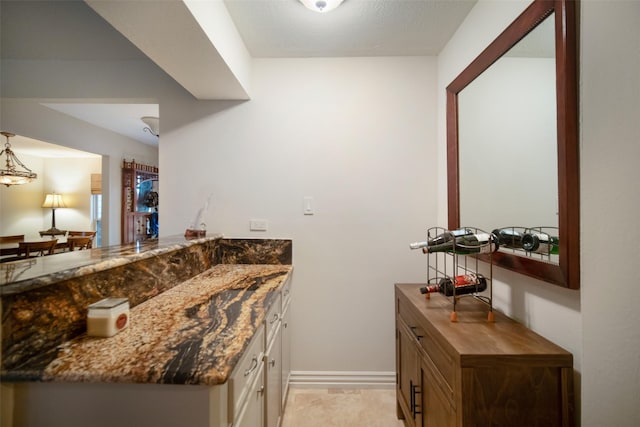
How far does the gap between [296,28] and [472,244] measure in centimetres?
165

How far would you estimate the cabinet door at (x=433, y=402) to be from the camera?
96 centimetres

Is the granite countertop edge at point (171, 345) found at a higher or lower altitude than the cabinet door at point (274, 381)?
higher

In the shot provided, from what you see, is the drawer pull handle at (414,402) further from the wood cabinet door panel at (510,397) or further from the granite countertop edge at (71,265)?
the granite countertop edge at (71,265)

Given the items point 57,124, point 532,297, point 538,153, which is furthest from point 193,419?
point 57,124

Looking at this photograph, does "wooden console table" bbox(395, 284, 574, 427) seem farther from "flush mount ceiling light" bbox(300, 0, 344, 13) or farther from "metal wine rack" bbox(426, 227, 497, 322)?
"flush mount ceiling light" bbox(300, 0, 344, 13)

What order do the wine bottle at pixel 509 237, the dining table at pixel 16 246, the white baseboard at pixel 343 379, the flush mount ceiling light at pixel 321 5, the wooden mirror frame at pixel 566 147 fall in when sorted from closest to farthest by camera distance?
the wooden mirror frame at pixel 566 147 → the wine bottle at pixel 509 237 → the flush mount ceiling light at pixel 321 5 → the white baseboard at pixel 343 379 → the dining table at pixel 16 246

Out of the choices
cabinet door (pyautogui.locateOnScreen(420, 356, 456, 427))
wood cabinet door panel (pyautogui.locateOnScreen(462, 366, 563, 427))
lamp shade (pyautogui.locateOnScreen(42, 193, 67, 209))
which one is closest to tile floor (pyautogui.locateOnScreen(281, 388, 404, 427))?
cabinet door (pyautogui.locateOnScreen(420, 356, 456, 427))

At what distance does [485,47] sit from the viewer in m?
1.43

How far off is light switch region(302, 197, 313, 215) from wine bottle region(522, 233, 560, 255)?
129 centimetres

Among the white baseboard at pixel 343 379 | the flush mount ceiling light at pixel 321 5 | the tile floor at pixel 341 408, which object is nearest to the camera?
the flush mount ceiling light at pixel 321 5

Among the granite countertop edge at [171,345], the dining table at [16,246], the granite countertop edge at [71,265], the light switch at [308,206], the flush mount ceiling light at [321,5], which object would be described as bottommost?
the dining table at [16,246]

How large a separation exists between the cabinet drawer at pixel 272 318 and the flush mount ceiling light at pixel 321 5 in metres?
1.59

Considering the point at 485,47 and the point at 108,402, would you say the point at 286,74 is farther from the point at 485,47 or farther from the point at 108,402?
the point at 108,402

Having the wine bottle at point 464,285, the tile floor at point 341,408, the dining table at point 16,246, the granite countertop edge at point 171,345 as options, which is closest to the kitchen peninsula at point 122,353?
the granite countertop edge at point 171,345
